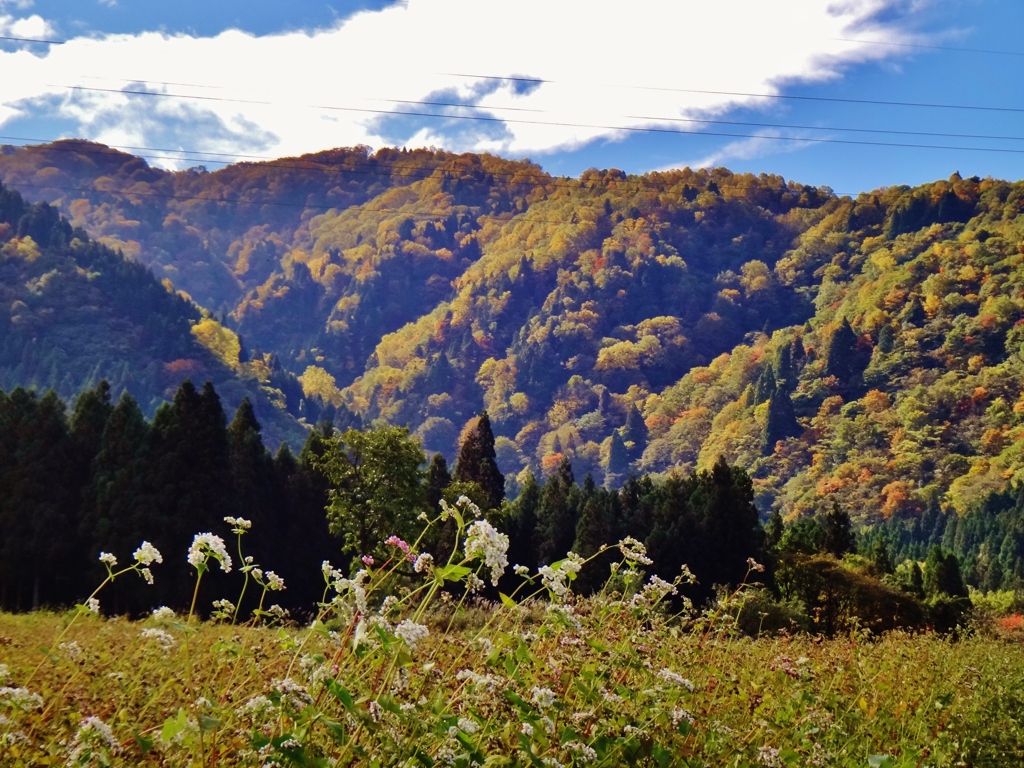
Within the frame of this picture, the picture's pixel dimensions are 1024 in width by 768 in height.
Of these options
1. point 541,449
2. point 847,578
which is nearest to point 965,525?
point 847,578

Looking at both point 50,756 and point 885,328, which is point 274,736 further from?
point 885,328

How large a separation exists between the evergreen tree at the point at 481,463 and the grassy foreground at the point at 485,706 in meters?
28.8

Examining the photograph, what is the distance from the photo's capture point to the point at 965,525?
7281cm

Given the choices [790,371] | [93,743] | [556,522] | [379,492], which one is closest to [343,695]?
[93,743]

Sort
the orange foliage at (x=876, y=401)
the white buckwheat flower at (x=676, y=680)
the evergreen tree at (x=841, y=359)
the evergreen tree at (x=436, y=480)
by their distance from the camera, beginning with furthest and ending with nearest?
the evergreen tree at (x=841, y=359) → the orange foliage at (x=876, y=401) → the evergreen tree at (x=436, y=480) → the white buckwheat flower at (x=676, y=680)

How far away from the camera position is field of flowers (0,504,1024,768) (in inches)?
103

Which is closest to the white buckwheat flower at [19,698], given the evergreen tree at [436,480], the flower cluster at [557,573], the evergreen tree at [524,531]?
the flower cluster at [557,573]

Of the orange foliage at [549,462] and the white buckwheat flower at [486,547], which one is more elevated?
the white buckwheat flower at [486,547]

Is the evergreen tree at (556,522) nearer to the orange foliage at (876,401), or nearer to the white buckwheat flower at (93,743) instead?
the white buckwheat flower at (93,743)

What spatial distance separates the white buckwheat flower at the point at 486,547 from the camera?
9.37 ft

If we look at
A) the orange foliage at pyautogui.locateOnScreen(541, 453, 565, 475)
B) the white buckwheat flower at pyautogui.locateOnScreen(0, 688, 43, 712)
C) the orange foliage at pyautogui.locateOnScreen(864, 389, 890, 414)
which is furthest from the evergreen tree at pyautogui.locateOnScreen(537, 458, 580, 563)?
the orange foliage at pyautogui.locateOnScreen(541, 453, 565, 475)

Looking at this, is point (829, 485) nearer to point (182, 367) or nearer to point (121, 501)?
point (182, 367)

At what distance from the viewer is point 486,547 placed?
2.87 metres

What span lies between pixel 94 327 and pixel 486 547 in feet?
456
